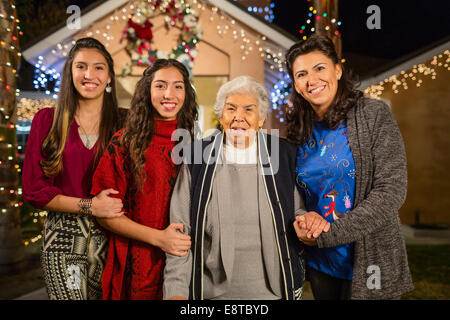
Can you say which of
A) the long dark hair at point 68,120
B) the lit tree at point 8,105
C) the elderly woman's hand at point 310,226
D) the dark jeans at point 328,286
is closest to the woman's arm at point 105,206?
the long dark hair at point 68,120

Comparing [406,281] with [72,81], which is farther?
[72,81]

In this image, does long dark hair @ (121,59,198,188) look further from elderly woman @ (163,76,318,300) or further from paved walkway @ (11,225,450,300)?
paved walkway @ (11,225,450,300)

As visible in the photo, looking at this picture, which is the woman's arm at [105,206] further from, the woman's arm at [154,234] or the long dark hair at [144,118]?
the long dark hair at [144,118]

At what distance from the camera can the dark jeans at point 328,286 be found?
2.10m

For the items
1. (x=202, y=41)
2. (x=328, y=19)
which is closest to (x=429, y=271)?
(x=328, y=19)

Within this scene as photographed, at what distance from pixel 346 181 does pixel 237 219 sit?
673 millimetres

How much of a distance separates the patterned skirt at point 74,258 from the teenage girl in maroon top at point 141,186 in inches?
4.8

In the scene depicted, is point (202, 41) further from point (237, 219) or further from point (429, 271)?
point (429, 271)

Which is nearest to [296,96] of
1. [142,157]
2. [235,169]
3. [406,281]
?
[235,169]

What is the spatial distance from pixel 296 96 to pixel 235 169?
0.71m

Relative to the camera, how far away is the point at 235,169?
2.12m

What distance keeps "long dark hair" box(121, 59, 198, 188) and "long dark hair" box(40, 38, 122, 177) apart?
0.26m

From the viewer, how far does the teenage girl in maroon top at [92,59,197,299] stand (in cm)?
212
